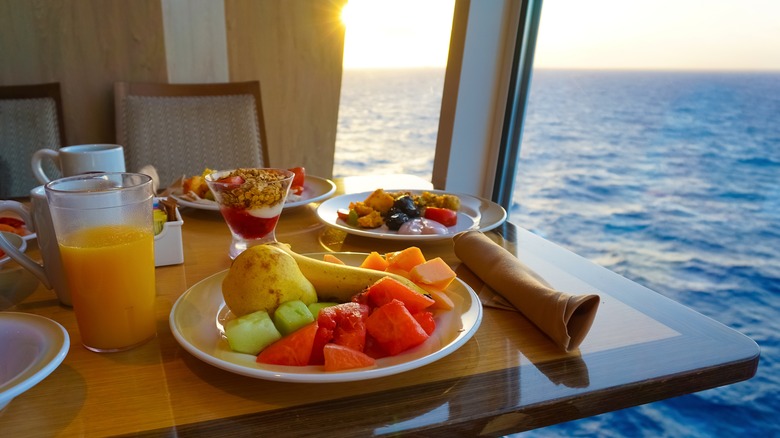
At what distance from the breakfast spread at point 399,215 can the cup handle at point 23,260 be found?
0.61 m

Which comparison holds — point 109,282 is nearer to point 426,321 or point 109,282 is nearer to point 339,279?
point 339,279

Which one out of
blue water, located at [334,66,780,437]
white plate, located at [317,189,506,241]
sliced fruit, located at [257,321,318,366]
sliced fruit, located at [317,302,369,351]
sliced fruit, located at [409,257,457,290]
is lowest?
blue water, located at [334,66,780,437]

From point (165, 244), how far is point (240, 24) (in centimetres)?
212

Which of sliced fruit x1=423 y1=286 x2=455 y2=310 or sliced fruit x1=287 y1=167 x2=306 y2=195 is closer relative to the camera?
sliced fruit x1=423 y1=286 x2=455 y2=310

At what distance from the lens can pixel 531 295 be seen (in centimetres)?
76

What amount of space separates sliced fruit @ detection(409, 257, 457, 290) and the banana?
2cm

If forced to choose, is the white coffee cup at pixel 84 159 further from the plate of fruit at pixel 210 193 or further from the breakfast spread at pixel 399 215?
the breakfast spread at pixel 399 215

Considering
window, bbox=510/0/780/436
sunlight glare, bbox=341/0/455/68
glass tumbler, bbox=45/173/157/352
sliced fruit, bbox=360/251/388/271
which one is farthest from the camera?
window, bbox=510/0/780/436

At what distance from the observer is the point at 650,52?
26.1 feet

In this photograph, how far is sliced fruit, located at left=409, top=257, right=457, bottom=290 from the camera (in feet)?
2.49

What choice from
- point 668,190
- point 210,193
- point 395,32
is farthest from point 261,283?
point 668,190

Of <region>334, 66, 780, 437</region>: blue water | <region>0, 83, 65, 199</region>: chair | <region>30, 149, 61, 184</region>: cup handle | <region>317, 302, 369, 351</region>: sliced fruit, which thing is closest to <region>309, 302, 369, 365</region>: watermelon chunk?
<region>317, 302, 369, 351</region>: sliced fruit

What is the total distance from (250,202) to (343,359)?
470 millimetres

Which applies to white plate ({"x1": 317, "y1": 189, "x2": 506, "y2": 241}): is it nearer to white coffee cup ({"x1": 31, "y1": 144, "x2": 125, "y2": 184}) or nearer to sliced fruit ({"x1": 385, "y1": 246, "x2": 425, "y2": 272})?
sliced fruit ({"x1": 385, "y1": 246, "x2": 425, "y2": 272})
